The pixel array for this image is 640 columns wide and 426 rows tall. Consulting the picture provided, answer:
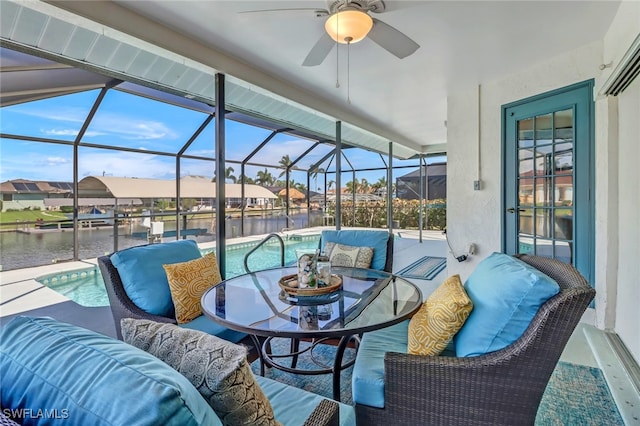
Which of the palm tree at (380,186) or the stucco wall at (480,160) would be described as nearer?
the stucco wall at (480,160)

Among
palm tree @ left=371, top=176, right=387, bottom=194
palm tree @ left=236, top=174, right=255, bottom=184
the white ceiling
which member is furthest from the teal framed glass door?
palm tree @ left=371, top=176, right=387, bottom=194

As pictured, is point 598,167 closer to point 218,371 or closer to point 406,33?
point 406,33

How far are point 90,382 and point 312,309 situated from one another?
124 centimetres

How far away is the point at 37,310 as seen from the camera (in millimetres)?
3309

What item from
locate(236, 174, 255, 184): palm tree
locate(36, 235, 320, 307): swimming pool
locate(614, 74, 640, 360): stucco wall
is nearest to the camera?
locate(614, 74, 640, 360): stucco wall

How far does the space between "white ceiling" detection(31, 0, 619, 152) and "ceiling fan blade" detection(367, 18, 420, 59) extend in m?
0.27

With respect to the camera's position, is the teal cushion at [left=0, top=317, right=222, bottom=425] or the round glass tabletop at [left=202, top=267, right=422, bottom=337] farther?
the round glass tabletop at [left=202, top=267, right=422, bottom=337]

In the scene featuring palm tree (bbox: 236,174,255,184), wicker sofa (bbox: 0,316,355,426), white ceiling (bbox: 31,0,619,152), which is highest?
white ceiling (bbox: 31,0,619,152)

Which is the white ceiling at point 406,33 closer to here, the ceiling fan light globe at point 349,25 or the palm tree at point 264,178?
the ceiling fan light globe at point 349,25

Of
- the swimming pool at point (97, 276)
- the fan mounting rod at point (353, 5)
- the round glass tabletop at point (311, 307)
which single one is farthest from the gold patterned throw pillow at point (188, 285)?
the swimming pool at point (97, 276)

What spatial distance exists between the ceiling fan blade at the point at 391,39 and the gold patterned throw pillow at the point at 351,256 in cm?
162

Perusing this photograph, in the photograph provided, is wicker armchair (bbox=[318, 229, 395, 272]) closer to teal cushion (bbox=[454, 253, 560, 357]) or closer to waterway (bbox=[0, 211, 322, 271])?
teal cushion (bbox=[454, 253, 560, 357])

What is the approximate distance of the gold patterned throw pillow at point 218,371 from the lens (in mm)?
759

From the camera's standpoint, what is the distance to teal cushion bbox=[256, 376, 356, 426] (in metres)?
1.12
